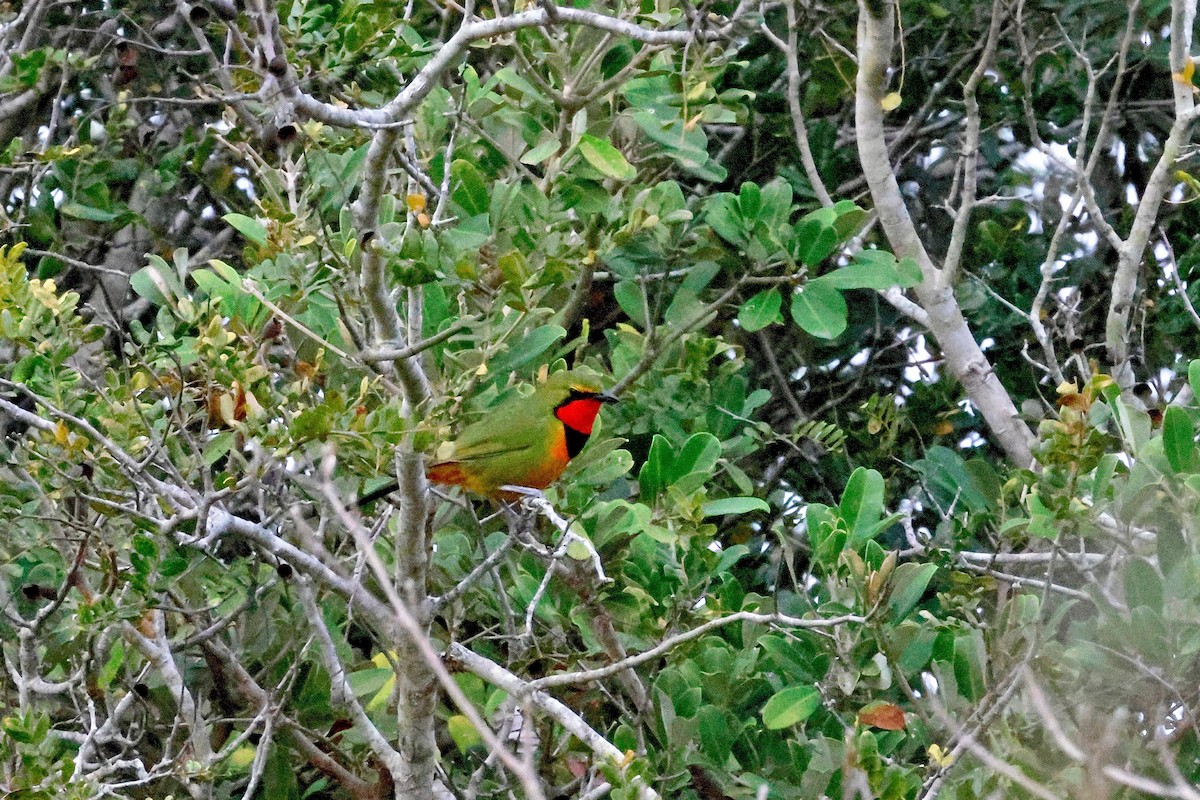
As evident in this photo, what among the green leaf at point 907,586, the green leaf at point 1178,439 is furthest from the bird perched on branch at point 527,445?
the green leaf at point 1178,439

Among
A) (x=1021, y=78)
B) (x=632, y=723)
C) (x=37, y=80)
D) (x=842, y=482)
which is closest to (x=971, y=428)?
(x=842, y=482)

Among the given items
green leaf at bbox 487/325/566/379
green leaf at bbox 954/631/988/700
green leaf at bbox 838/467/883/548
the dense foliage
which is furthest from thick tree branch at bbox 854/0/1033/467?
green leaf at bbox 487/325/566/379

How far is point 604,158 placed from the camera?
3805 mm

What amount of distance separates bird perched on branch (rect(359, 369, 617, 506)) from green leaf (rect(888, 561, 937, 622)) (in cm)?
117

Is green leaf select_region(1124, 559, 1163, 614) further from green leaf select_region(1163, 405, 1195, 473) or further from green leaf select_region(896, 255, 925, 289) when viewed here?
green leaf select_region(896, 255, 925, 289)

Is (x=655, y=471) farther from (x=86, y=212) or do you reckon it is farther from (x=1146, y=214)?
(x=86, y=212)

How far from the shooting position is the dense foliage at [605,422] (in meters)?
3.29

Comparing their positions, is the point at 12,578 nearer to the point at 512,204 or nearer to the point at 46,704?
the point at 46,704

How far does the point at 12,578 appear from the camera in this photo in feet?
15.2

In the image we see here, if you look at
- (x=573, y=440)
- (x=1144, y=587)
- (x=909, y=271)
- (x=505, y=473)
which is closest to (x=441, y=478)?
(x=505, y=473)

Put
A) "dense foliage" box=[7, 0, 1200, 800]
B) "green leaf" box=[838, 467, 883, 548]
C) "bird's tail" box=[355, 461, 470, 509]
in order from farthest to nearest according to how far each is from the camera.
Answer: "bird's tail" box=[355, 461, 470, 509]
"green leaf" box=[838, 467, 883, 548]
"dense foliage" box=[7, 0, 1200, 800]

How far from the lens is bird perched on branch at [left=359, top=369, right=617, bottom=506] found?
4.60 metres

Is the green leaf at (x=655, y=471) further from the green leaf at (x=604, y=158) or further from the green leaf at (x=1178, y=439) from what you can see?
the green leaf at (x=1178, y=439)

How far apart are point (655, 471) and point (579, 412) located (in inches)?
25.7
